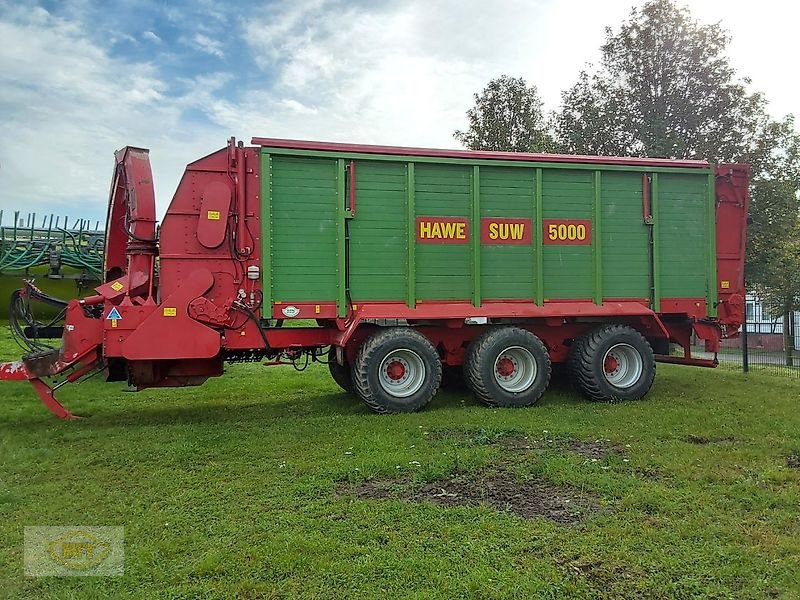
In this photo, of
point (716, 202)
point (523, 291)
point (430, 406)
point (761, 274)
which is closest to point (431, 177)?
point (523, 291)

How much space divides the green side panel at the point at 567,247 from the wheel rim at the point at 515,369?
91cm

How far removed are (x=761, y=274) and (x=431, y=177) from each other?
11008 mm

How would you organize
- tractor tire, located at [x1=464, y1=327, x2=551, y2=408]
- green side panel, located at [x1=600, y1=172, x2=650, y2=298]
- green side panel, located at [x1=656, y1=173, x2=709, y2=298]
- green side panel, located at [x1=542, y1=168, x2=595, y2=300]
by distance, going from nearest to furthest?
1. tractor tire, located at [x1=464, y1=327, x2=551, y2=408]
2. green side panel, located at [x1=542, y1=168, x2=595, y2=300]
3. green side panel, located at [x1=600, y1=172, x2=650, y2=298]
4. green side panel, located at [x1=656, y1=173, x2=709, y2=298]

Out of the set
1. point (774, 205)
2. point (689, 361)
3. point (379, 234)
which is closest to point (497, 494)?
point (379, 234)

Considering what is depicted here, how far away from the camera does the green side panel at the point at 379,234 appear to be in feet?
28.4

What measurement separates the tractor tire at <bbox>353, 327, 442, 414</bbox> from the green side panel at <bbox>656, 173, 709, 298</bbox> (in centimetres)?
379

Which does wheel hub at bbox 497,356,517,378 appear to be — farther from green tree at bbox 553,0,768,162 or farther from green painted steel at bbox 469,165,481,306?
green tree at bbox 553,0,768,162

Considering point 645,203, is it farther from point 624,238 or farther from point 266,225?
point 266,225

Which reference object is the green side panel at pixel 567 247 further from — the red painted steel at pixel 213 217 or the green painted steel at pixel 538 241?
the red painted steel at pixel 213 217

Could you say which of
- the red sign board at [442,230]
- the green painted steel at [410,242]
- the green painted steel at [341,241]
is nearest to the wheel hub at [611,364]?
the red sign board at [442,230]

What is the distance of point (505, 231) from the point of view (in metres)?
9.16

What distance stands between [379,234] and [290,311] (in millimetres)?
1534

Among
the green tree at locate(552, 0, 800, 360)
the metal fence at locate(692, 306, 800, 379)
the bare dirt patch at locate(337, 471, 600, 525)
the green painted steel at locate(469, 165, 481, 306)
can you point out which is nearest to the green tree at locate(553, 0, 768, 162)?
the green tree at locate(552, 0, 800, 360)

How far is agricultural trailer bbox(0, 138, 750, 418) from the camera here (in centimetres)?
817
